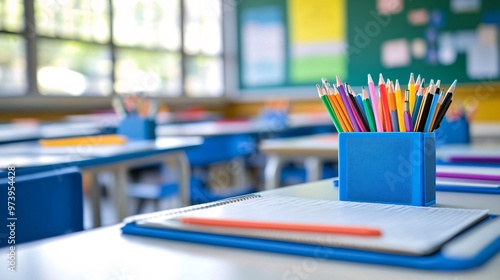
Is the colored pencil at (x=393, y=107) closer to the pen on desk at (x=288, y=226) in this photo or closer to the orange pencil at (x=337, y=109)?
the orange pencil at (x=337, y=109)

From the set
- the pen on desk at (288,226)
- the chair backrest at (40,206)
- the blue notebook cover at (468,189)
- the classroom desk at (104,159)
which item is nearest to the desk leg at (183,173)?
the classroom desk at (104,159)

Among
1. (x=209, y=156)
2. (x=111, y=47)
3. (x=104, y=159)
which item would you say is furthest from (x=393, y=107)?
(x=111, y=47)

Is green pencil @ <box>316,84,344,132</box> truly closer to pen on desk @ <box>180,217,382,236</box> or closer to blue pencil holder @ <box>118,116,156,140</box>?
pen on desk @ <box>180,217,382,236</box>

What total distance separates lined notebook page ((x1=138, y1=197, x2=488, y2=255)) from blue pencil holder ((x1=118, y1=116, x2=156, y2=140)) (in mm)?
1829

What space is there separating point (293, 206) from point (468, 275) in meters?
0.36

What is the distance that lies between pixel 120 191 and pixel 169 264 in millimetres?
1793

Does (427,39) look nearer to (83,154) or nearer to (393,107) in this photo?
(83,154)

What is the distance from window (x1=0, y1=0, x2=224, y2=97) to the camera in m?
5.52

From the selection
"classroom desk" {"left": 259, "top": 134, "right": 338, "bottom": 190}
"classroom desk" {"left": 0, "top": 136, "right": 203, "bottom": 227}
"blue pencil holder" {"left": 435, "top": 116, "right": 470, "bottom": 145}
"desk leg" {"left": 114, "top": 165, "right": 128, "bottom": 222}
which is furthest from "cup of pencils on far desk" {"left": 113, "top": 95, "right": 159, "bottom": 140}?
"blue pencil holder" {"left": 435, "top": 116, "right": 470, "bottom": 145}

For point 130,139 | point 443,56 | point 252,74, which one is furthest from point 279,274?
point 252,74

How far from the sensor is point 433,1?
6.75 m

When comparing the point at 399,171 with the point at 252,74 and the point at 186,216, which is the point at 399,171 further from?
the point at 252,74

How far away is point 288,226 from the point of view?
2.50 feet

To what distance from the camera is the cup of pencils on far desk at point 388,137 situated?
97 cm
